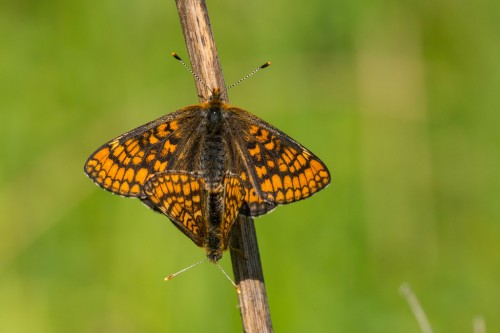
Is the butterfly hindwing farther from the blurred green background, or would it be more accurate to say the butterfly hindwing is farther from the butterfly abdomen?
the blurred green background

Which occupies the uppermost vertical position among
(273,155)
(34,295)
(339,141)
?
(273,155)

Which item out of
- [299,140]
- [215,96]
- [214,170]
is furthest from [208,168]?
[299,140]

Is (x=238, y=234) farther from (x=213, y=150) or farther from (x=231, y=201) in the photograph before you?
(x=213, y=150)

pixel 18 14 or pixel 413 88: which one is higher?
pixel 18 14

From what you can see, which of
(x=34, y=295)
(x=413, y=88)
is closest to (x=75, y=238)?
(x=34, y=295)

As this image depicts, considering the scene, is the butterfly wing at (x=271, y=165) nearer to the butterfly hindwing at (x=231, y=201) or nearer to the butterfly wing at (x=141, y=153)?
the butterfly hindwing at (x=231, y=201)

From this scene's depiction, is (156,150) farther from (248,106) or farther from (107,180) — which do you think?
(248,106)

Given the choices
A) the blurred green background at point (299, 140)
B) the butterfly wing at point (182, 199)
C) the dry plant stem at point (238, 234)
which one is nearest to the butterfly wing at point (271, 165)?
the butterfly wing at point (182, 199)


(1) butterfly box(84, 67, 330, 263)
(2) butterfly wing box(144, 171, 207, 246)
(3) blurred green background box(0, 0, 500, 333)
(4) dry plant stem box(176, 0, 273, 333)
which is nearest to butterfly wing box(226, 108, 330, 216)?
(1) butterfly box(84, 67, 330, 263)
